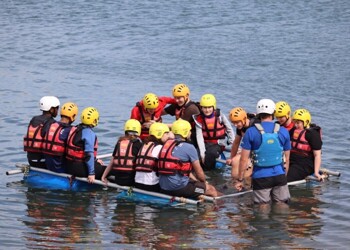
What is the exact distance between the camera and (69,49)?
31172 mm

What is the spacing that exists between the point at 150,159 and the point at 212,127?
9.41 feet

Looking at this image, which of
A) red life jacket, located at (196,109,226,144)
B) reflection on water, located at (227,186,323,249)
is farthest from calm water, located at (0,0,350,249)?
red life jacket, located at (196,109,226,144)

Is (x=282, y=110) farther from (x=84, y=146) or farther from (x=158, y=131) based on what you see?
(x=84, y=146)

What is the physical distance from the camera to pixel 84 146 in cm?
1623


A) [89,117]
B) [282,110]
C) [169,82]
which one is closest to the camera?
[282,110]

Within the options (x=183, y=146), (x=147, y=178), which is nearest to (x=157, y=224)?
(x=147, y=178)

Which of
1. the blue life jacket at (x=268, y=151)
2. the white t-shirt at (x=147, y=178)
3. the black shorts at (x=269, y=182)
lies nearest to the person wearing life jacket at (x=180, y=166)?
the white t-shirt at (x=147, y=178)

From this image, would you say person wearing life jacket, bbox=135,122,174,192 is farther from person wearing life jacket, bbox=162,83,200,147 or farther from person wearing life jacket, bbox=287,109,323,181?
person wearing life jacket, bbox=287,109,323,181

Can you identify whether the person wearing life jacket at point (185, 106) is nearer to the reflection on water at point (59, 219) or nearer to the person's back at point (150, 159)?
the person's back at point (150, 159)

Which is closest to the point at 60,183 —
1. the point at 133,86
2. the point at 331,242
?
the point at 331,242

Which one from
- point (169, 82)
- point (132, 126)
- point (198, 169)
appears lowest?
point (198, 169)

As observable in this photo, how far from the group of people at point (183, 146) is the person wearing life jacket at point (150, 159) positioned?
17 mm

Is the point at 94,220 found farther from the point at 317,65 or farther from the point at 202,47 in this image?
the point at 202,47

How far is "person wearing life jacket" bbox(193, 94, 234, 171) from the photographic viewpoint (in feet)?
57.8
